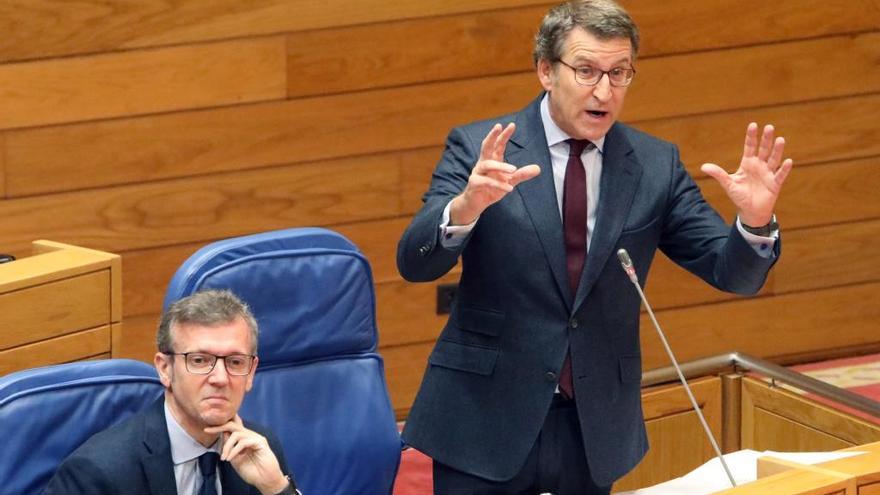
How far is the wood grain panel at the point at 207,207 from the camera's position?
314cm

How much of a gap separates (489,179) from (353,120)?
1508mm

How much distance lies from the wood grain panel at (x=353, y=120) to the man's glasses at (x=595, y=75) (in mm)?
1333

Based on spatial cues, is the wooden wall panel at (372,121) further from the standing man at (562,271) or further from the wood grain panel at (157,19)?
the standing man at (562,271)

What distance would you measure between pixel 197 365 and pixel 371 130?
1.53 m

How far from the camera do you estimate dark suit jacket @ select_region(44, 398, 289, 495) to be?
1.85 meters

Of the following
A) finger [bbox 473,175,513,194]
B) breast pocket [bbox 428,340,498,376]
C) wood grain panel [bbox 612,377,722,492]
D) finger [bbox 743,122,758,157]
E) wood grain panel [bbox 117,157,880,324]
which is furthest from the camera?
wood grain panel [bbox 117,157,880,324]

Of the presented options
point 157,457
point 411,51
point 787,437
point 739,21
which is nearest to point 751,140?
point 157,457

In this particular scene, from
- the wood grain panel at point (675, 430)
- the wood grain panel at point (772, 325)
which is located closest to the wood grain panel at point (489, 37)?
the wood grain panel at point (772, 325)

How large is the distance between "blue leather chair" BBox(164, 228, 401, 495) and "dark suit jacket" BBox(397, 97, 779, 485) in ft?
0.63

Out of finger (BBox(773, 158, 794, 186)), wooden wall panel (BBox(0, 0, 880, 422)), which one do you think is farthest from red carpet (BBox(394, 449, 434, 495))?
finger (BBox(773, 158, 794, 186))

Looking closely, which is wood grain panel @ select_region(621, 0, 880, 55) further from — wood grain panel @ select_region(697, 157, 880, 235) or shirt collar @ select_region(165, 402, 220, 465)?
shirt collar @ select_region(165, 402, 220, 465)

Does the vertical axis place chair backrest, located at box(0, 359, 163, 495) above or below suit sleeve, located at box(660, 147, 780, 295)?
below

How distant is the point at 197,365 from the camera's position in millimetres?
1918

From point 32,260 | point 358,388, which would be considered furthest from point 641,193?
point 32,260
